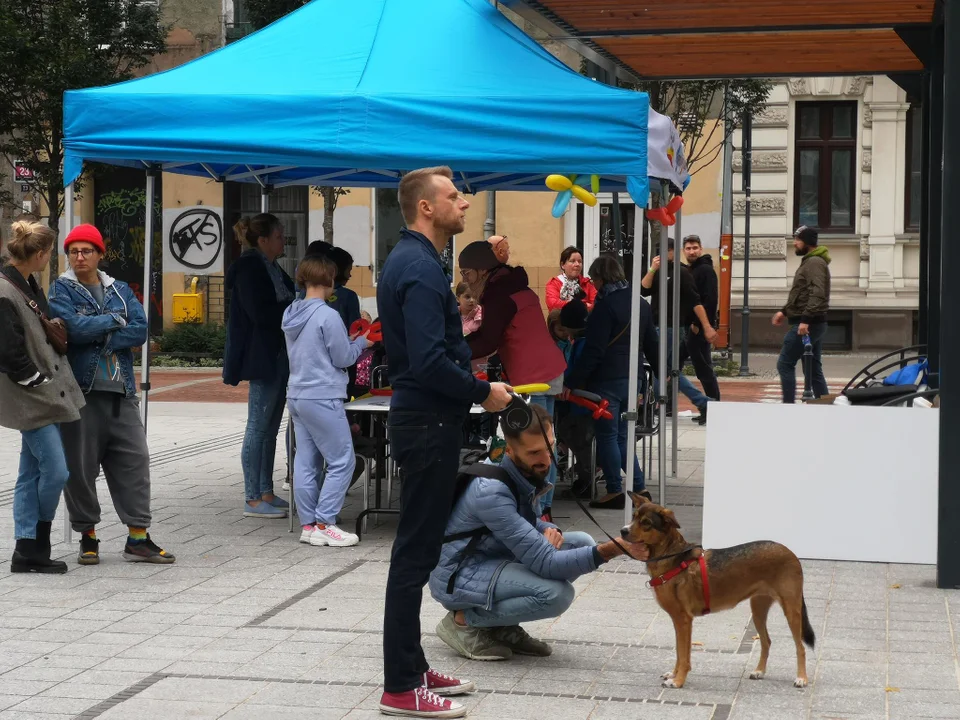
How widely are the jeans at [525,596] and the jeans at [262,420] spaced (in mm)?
3893

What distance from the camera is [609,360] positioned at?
9.33 metres

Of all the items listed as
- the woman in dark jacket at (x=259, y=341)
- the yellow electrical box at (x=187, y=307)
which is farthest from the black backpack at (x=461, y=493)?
the yellow electrical box at (x=187, y=307)

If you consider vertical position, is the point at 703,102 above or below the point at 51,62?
below

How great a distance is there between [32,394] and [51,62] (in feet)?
54.7

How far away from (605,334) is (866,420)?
2305mm

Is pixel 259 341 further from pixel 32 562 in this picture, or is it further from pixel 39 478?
pixel 32 562

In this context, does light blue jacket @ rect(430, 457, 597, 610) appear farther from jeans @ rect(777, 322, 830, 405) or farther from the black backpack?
jeans @ rect(777, 322, 830, 405)

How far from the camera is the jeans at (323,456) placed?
7977mm

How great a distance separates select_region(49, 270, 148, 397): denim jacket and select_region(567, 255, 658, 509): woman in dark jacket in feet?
10.5

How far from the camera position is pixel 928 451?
7.21 m

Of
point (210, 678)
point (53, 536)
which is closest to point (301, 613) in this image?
Result: point (210, 678)

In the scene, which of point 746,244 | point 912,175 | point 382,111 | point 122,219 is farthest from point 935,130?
point 122,219

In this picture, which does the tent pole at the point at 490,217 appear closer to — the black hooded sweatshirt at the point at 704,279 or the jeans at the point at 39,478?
the black hooded sweatshirt at the point at 704,279

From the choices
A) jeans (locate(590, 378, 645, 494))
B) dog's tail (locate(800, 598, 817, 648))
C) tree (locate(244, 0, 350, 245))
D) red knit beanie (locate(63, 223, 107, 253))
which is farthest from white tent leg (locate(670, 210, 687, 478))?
tree (locate(244, 0, 350, 245))
